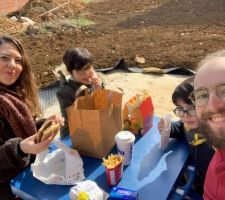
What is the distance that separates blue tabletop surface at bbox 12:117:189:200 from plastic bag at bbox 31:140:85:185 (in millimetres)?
51

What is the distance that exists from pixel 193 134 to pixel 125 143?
531mm

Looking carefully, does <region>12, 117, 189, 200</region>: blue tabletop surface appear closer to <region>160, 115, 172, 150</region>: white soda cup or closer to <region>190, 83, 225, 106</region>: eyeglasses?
Answer: <region>160, 115, 172, 150</region>: white soda cup

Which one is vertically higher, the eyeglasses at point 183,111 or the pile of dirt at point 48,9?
the eyeglasses at point 183,111

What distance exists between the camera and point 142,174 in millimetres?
2062

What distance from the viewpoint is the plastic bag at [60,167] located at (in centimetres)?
198

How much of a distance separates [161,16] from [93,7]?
309 centimetres

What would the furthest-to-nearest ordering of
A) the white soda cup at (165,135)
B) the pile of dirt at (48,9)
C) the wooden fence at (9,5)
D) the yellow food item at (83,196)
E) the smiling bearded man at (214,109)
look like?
the wooden fence at (9,5) → the pile of dirt at (48,9) → the white soda cup at (165,135) → the yellow food item at (83,196) → the smiling bearded man at (214,109)

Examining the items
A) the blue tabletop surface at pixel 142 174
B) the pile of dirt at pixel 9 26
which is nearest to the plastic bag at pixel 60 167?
the blue tabletop surface at pixel 142 174

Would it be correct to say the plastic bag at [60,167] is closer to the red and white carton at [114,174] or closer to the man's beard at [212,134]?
the red and white carton at [114,174]

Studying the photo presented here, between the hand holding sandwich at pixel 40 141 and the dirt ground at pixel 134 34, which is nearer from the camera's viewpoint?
the hand holding sandwich at pixel 40 141

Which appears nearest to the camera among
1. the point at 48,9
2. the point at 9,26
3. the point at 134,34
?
the point at 134,34

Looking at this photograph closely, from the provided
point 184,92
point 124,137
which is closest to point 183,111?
point 184,92

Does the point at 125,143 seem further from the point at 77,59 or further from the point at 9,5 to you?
the point at 9,5

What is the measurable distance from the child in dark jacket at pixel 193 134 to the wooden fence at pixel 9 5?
885cm
